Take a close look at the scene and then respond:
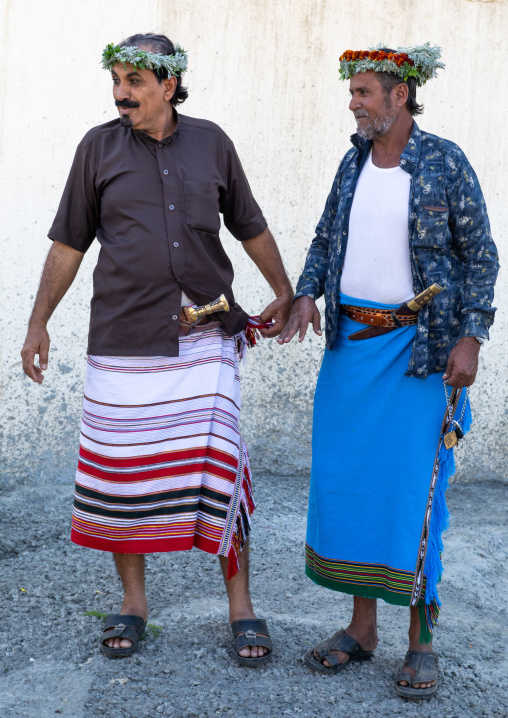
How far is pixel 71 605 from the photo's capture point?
355 cm

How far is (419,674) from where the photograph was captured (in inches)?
116

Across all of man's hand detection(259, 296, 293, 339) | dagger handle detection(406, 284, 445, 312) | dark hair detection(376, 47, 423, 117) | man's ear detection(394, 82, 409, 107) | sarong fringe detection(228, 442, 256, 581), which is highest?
dark hair detection(376, 47, 423, 117)

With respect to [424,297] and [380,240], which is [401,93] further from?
[424,297]

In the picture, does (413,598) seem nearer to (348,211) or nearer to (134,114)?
(348,211)

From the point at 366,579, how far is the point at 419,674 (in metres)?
0.37

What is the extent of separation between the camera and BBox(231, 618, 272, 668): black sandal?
120 inches

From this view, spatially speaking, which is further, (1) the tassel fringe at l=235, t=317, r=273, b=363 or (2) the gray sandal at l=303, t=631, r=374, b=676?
(1) the tassel fringe at l=235, t=317, r=273, b=363

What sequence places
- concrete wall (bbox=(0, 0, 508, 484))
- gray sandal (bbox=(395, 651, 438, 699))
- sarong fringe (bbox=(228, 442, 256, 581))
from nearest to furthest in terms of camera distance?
gray sandal (bbox=(395, 651, 438, 699)), sarong fringe (bbox=(228, 442, 256, 581)), concrete wall (bbox=(0, 0, 508, 484))

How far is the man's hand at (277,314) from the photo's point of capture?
323 centimetres

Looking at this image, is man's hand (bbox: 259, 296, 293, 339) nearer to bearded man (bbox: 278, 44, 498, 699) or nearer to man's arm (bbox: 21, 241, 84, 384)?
bearded man (bbox: 278, 44, 498, 699)

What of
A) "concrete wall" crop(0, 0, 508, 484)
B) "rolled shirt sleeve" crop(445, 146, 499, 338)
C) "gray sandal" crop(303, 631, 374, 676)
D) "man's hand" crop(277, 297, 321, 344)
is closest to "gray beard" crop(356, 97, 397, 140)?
"rolled shirt sleeve" crop(445, 146, 499, 338)

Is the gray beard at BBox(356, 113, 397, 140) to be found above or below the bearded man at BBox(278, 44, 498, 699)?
above

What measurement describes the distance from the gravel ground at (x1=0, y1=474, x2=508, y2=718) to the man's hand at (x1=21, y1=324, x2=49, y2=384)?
103cm

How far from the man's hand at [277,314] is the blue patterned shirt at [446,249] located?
1.85ft
